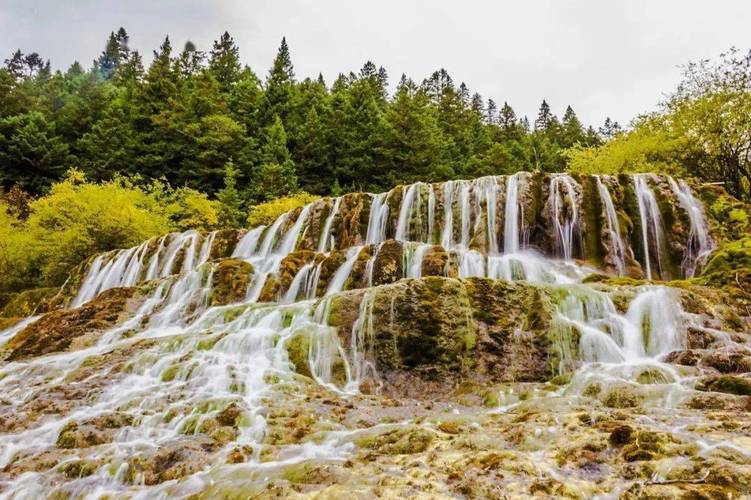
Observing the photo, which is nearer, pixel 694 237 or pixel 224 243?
pixel 694 237

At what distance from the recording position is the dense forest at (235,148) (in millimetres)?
22953

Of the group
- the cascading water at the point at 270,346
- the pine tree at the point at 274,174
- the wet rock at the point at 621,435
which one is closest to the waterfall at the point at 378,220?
the cascading water at the point at 270,346

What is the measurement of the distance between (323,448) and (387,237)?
45.5 ft

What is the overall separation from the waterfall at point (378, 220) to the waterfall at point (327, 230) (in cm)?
145

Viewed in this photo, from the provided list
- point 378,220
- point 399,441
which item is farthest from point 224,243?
→ point 399,441

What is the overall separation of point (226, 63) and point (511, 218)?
4690 cm

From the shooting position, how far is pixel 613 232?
15547mm

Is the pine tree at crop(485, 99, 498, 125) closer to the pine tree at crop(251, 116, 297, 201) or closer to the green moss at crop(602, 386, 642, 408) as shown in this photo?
the pine tree at crop(251, 116, 297, 201)

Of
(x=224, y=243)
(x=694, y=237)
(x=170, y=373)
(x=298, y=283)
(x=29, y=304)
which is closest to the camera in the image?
(x=170, y=373)

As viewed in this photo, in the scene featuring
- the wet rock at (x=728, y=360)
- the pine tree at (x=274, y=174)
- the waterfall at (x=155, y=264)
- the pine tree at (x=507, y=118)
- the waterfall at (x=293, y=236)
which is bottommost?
the wet rock at (x=728, y=360)

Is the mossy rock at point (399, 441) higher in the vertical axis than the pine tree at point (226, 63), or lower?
lower

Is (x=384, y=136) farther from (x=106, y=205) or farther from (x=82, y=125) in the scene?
(x=82, y=125)

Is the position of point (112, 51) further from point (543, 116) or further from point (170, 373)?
point (170, 373)

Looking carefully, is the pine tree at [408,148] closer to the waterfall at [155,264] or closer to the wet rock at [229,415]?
the waterfall at [155,264]
